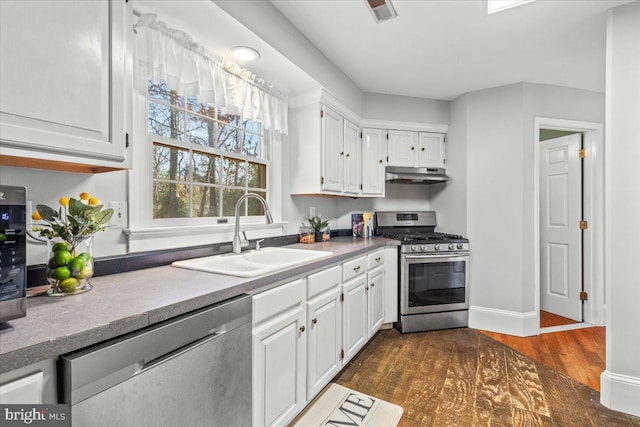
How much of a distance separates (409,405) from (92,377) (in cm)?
178

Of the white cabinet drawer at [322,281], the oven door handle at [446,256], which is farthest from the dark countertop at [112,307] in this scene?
the oven door handle at [446,256]

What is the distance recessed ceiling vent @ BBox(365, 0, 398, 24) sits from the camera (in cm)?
186

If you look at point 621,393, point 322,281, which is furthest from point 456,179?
point 322,281

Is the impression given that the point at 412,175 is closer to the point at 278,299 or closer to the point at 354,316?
the point at 354,316

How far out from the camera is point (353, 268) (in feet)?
7.49

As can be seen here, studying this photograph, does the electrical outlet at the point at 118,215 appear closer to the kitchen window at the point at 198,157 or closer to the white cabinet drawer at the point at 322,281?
the kitchen window at the point at 198,157

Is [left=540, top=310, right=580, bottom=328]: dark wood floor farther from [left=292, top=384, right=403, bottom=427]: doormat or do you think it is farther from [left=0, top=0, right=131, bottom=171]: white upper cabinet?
[left=0, top=0, right=131, bottom=171]: white upper cabinet

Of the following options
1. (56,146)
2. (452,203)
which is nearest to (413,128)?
(452,203)

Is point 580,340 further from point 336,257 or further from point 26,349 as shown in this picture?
point 26,349

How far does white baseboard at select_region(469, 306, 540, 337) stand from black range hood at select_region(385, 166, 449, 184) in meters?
1.45

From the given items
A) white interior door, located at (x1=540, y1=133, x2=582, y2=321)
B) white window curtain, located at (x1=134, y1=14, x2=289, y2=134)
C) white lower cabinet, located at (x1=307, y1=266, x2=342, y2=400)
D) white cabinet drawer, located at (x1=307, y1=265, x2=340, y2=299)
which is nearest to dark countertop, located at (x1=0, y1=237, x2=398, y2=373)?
white cabinet drawer, located at (x1=307, y1=265, x2=340, y2=299)

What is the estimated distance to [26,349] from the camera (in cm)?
65

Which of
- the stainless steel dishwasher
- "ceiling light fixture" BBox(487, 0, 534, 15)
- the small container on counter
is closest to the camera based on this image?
the stainless steel dishwasher

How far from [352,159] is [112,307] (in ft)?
8.33
